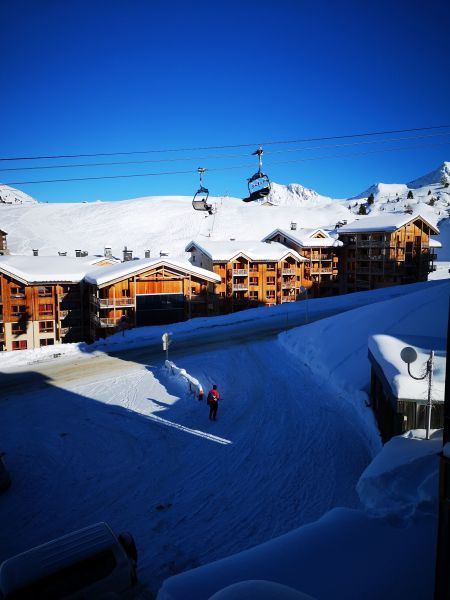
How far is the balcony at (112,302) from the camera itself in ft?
119

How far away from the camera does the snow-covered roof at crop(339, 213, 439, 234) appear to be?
179 feet

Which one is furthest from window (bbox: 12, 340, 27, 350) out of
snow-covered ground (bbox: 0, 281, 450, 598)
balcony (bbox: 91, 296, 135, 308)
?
snow-covered ground (bbox: 0, 281, 450, 598)

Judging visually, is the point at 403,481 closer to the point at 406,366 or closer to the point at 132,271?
the point at 406,366

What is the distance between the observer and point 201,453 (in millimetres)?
13961

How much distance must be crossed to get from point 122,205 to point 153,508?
15819 centimetres

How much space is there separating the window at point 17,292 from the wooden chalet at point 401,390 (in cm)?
3321

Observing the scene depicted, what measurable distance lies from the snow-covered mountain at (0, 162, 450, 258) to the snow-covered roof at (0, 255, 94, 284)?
57927 mm

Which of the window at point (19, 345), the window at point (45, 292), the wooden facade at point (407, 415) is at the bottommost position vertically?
the window at point (19, 345)

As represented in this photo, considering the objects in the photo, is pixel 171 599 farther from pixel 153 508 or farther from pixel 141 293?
pixel 141 293

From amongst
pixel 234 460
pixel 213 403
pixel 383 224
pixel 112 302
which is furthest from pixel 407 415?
pixel 383 224

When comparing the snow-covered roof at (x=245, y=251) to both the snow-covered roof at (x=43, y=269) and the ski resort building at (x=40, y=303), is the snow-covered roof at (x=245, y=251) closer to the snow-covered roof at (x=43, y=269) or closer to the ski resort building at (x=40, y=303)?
the snow-covered roof at (x=43, y=269)

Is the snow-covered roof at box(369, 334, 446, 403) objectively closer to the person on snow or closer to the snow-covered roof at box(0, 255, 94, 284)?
the person on snow

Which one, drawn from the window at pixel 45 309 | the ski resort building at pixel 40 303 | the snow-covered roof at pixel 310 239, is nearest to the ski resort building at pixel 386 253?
the snow-covered roof at pixel 310 239

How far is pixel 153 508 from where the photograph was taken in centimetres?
1109
